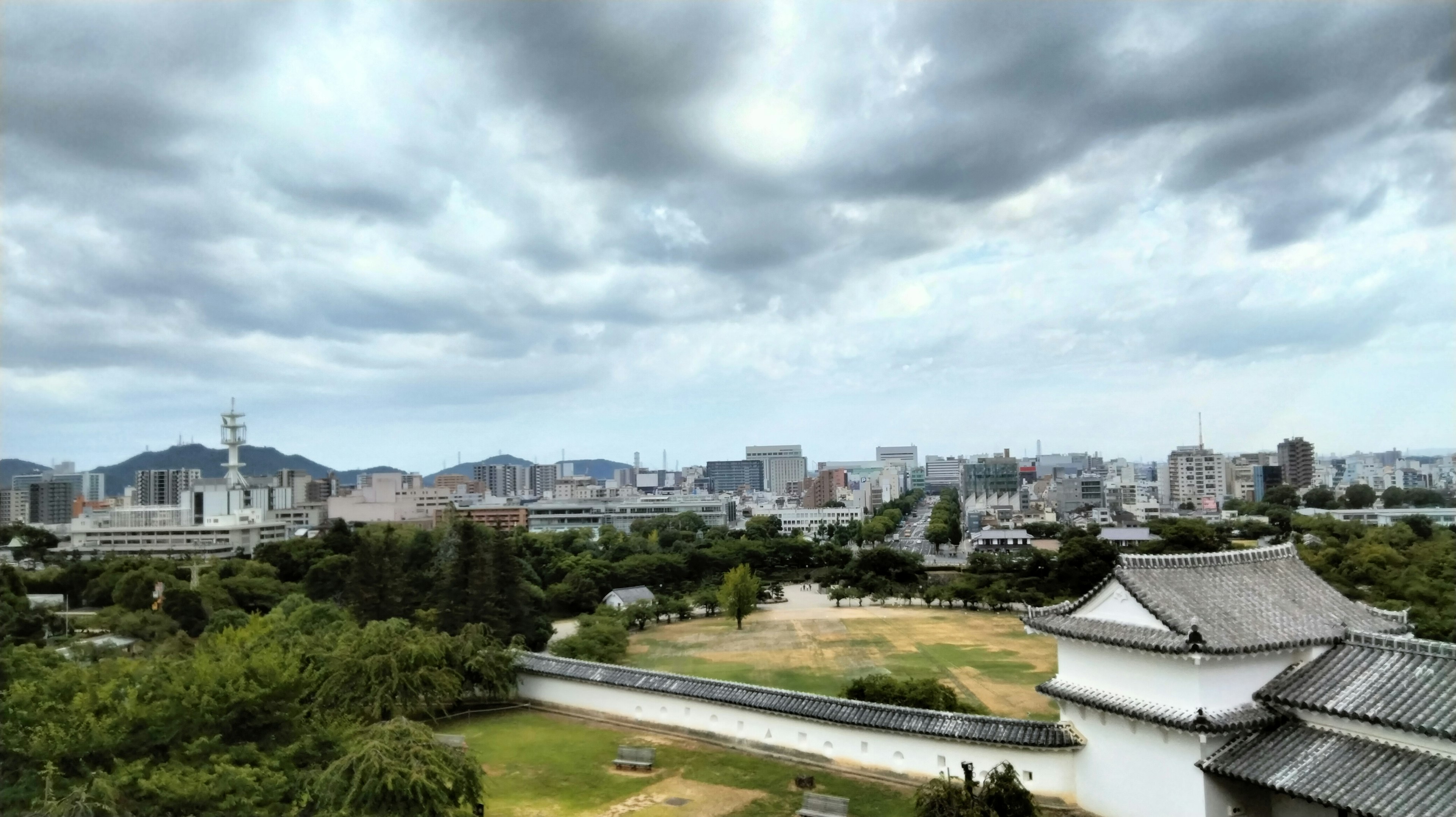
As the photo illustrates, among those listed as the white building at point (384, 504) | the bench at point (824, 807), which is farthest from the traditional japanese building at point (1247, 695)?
the white building at point (384, 504)

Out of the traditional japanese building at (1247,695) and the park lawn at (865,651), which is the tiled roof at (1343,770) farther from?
the park lawn at (865,651)

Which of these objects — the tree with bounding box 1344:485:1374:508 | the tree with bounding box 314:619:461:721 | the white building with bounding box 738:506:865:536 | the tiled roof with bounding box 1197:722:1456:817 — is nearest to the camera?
the tiled roof with bounding box 1197:722:1456:817

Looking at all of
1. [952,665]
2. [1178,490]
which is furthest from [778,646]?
[1178,490]

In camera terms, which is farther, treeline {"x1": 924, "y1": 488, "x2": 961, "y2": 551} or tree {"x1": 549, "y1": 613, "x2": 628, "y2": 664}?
treeline {"x1": 924, "y1": 488, "x2": 961, "y2": 551}

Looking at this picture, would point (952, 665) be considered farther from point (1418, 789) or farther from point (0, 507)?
point (0, 507)

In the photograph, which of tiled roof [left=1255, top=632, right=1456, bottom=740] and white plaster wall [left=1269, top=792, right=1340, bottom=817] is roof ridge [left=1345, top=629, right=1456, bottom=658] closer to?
tiled roof [left=1255, top=632, right=1456, bottom=740]

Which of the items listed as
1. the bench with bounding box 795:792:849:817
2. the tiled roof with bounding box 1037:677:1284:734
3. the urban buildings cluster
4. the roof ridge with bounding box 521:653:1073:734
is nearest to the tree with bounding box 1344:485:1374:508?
the urban buildings cluster
